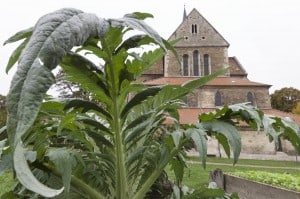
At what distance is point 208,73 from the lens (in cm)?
2275

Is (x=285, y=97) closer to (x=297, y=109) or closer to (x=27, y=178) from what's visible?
(x=297, y=109)

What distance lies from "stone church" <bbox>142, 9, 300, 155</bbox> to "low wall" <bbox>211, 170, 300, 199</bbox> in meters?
16.5

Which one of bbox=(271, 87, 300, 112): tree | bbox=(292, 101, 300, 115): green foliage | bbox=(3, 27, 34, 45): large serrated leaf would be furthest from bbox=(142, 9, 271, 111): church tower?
bbox=(3, 27, 34, 45): large serrated leaf

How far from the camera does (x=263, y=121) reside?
2.83 feet

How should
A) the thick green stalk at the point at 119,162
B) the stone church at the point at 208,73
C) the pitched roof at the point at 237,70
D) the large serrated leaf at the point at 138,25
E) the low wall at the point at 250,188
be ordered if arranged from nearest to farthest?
1. the large serrated leaf at the point at 138,25
2. the thick green stalk at the point at 119,162
3. the low wall at the point at 250,188
4. the stone church at the point at 208,73
5. the pitched roof at the point at 237,70

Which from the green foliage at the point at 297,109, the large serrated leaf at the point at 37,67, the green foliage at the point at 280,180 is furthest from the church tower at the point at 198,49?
the large serrated leaf at the point at 37,67

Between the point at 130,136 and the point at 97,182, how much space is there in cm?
15

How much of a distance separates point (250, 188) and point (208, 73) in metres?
20.0

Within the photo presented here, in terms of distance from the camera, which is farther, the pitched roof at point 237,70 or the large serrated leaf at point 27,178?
the pitched roof at point 237,70

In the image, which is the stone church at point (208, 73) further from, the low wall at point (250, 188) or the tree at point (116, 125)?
the tree at point (116, 125)

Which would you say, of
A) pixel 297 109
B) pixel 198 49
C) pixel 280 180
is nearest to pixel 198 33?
pixel 198 49

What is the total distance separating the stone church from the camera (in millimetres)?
20969

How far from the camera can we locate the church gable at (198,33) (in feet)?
79.4

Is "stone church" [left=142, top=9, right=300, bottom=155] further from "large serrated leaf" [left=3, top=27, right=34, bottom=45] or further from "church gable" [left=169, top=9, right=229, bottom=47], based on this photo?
"large serrated leaf" [left=3, top=27, right=34, bottom=45]
